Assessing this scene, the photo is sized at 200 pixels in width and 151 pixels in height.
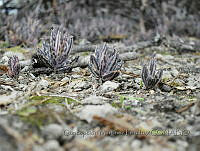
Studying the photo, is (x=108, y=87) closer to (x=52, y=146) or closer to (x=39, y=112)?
A: (x=39, y=112)

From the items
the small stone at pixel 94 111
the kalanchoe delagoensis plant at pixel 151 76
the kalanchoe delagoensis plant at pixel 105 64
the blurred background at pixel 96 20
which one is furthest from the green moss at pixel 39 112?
the blurred background at pixel 96 20

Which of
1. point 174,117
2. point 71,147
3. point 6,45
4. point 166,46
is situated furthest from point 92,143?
point 166,46

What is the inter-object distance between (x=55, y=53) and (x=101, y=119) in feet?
3.37

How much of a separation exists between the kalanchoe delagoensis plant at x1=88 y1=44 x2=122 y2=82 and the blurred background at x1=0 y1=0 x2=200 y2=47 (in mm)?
1744

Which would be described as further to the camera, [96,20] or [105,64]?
[96,20]

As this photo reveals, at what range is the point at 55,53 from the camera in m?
2.01

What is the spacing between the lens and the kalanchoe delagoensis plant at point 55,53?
78.5 inches

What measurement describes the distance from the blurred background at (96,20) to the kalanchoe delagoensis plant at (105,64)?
68.6 inches

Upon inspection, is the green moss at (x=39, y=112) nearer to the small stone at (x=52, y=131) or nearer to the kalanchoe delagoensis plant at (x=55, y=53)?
the small stone at (x=52, y=131)

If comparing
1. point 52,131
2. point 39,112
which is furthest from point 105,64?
point 52,131

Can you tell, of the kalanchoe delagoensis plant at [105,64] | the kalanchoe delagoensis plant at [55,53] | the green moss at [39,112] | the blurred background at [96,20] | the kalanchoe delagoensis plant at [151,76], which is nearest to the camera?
the green moss at [39,112]

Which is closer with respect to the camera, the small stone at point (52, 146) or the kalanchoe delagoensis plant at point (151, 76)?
the small stone at point (52, 146)

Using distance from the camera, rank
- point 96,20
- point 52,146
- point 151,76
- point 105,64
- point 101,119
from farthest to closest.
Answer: point 96,20
point 105,64
point 151,76
point 101,119
point 52,146

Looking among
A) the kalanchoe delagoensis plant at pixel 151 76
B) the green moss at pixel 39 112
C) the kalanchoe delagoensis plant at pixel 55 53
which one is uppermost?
the kalanchoe delagoensis plant at pixel 55 53
